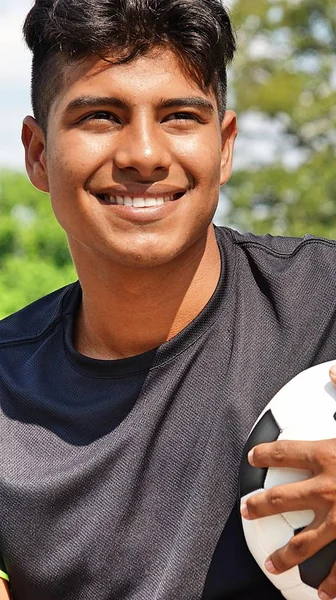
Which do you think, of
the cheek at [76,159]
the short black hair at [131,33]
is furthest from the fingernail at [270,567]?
the short black hair at [131,33]

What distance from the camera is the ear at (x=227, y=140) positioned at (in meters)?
3.33

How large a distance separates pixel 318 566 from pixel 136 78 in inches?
55.0

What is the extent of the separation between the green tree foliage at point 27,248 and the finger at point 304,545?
540 centimetres

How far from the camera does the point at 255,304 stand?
3.13m

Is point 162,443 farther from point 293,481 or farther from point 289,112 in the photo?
point 289,112

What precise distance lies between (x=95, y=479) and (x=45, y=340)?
657 mm

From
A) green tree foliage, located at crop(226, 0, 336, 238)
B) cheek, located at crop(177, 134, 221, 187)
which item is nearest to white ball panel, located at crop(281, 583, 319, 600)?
cheek, located at crop(177, 134, 221, 187)

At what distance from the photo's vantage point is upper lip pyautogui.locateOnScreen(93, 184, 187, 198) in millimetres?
2920

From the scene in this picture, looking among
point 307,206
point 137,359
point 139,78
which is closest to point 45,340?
point 137,359

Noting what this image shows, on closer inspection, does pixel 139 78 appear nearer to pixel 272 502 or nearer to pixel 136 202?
pixel 136 202

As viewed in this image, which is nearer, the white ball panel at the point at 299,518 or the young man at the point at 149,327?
the white ball panel at the point at 299,518

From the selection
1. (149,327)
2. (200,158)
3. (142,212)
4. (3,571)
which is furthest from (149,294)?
(3,571)

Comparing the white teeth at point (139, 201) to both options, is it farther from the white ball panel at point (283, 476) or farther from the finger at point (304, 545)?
the finger at point (304, 545)

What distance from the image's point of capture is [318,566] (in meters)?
2.45
